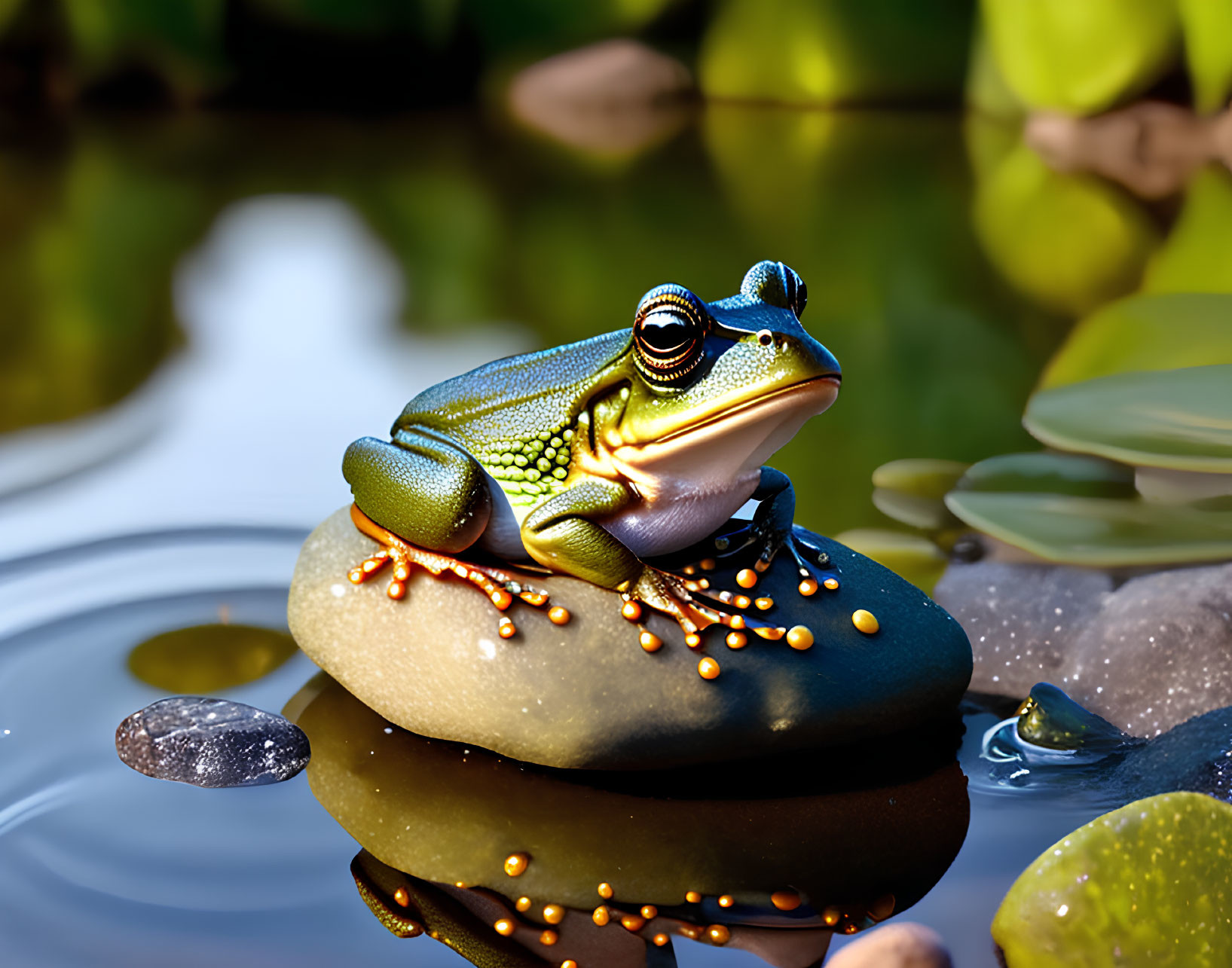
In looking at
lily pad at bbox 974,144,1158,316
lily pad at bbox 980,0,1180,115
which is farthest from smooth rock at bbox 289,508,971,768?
lily pad at bbox 980,0,1180,115

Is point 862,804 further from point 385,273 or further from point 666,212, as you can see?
point 666,212

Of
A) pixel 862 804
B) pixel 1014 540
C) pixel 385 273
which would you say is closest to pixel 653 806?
pixel 862 804

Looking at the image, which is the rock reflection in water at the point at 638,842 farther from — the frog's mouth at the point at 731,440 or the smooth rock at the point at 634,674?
the frog's mouth at the point at 731,440

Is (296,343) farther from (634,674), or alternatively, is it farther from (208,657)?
(634,674)

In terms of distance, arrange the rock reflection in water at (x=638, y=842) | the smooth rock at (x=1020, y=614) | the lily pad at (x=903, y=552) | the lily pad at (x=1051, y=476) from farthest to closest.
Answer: the lily pad at (x=1051, y=476), the lily pad at (x=903, y=552), the smooth rock at (x=1020, y=614), the rock reflection in water at (x=638, y=842)

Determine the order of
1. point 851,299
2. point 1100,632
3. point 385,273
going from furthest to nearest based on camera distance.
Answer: point 385,273 < point 851,299 < point 1100,632

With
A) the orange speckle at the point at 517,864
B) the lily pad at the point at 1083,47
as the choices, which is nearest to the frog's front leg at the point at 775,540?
the orange speckle at the point at 517,864
